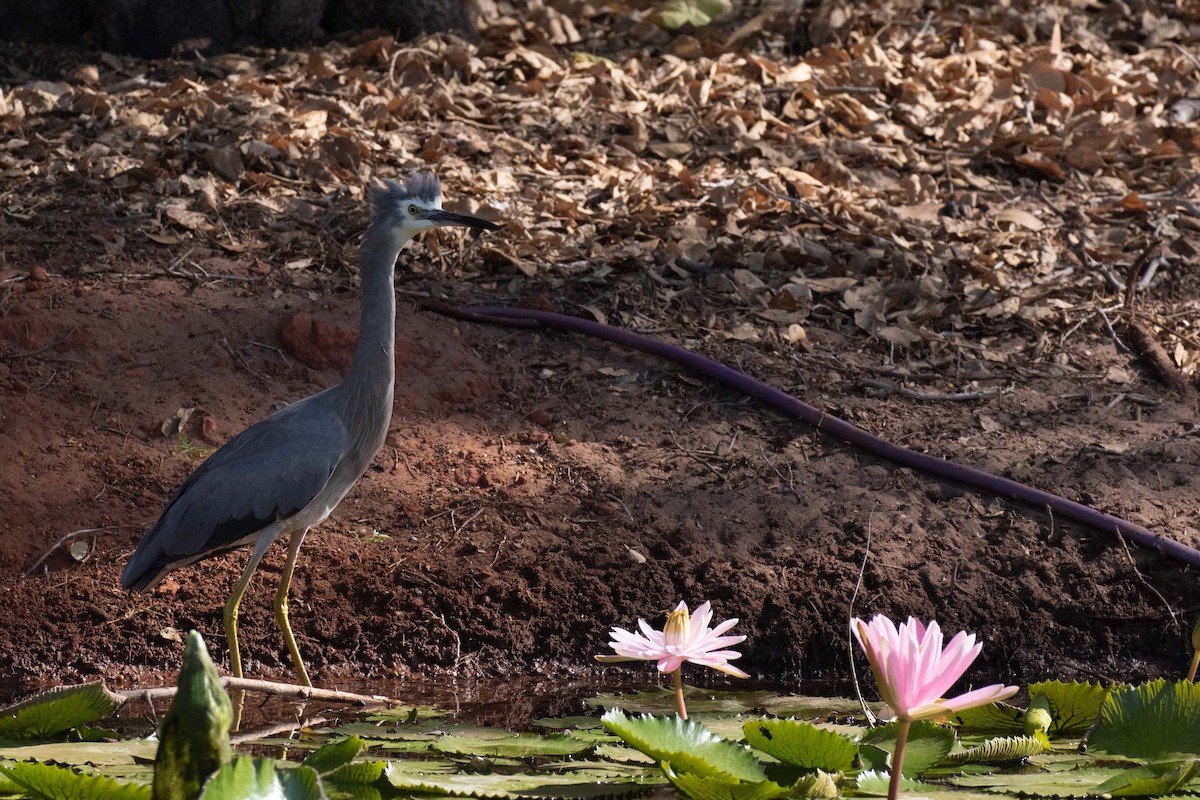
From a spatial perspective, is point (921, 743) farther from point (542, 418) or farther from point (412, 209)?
point (542, 418)

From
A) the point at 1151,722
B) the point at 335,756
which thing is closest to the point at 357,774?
the point at 335,756

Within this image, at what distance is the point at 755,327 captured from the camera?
6.54 m

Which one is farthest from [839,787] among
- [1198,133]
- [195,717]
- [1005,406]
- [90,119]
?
[1198,133]

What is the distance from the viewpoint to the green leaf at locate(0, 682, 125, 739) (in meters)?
3.15

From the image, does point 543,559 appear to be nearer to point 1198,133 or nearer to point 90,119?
point 90,119

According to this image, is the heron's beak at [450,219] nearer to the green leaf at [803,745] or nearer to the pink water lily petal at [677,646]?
the pink water lily petal at [677,646]

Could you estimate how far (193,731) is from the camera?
2.17m

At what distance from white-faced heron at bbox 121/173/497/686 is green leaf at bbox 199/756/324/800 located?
87.9 inches

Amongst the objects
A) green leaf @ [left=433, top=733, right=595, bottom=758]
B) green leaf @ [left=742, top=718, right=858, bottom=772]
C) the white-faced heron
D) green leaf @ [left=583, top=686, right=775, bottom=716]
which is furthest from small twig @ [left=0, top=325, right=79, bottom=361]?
green leaf @ [left=742, top=718, right=858, bottom=772]

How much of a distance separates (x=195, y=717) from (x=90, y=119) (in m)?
6.23

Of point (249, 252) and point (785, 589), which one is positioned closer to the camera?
point (785, 589)

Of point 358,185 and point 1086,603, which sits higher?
point 358,185

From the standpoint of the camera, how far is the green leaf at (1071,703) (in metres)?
3.54

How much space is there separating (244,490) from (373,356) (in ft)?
2.09
